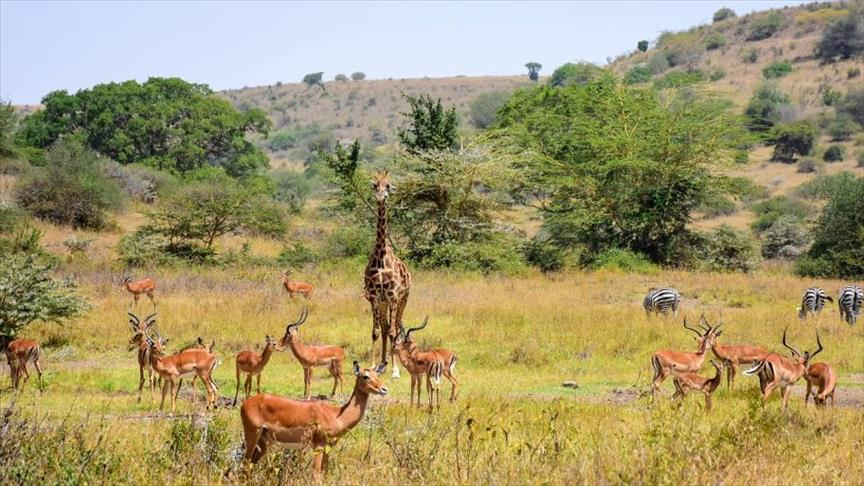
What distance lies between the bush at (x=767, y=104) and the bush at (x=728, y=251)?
39934mm

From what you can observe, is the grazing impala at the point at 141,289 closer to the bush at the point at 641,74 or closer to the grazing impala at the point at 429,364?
A: the grazing impala at the point at 429,364

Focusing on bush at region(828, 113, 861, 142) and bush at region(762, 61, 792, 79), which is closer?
bush at region(828, 113, 861, 142)

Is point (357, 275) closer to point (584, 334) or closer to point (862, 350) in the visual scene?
point (584, 334)

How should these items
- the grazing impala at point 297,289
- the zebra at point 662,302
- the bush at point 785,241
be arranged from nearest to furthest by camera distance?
the zebra at point 662,302
the grazing impala at point 297,289
the bush at point 785,241

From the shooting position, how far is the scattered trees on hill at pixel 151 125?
197ft

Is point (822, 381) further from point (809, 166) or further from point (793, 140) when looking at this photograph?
point (793, 140)

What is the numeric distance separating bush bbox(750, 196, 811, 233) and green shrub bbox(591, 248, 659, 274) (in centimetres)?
1599

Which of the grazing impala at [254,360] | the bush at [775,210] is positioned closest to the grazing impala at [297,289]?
the grazing impala at [254,360]

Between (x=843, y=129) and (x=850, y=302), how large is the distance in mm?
51714

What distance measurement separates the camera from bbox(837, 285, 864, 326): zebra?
22328 mm

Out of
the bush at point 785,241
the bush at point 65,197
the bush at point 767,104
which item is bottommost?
the bush at point 785,241

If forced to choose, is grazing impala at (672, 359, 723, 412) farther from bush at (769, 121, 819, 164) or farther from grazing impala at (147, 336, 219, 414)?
bush at (769, 121, 819, 164)

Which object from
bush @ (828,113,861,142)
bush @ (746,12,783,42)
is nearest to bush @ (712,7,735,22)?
bush @ (746,12,783,42)

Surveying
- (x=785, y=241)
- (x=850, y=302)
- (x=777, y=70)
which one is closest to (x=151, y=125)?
(x=785, y=241)
